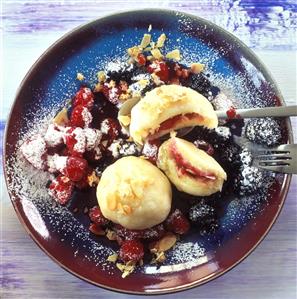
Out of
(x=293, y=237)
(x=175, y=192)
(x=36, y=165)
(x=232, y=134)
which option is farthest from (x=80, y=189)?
(x=293, y=237)

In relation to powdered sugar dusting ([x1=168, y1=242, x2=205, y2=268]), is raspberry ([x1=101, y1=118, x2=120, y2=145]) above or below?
above

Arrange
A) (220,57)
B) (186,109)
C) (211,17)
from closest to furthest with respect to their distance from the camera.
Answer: (186,109) → (220,57) → (211,17)

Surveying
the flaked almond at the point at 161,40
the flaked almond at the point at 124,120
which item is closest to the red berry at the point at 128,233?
the flaked almond at the point at 124,120

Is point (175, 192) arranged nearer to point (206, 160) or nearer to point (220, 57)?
point (206, 160)

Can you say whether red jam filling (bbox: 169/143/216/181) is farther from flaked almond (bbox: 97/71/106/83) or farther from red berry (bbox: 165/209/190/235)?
flaked almond (bbox: 97/71/106/83)

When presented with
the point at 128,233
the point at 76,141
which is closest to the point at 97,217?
the point at 128,233

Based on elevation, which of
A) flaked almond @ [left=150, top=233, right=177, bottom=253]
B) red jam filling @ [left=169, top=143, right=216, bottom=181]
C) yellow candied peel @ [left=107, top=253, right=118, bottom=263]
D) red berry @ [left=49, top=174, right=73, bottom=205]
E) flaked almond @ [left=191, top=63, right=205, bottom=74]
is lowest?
yellow candied peel @ [left=107, top=253, right=118, bottom=263]

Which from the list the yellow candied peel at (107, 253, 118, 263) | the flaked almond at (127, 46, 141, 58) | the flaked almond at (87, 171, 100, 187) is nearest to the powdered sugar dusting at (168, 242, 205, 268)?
the yellow candied peel at (107, 253, 118, 263)

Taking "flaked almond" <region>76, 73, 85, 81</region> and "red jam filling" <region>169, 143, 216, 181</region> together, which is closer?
"red jam filling" <region>169, 143, 216, 181</region>
